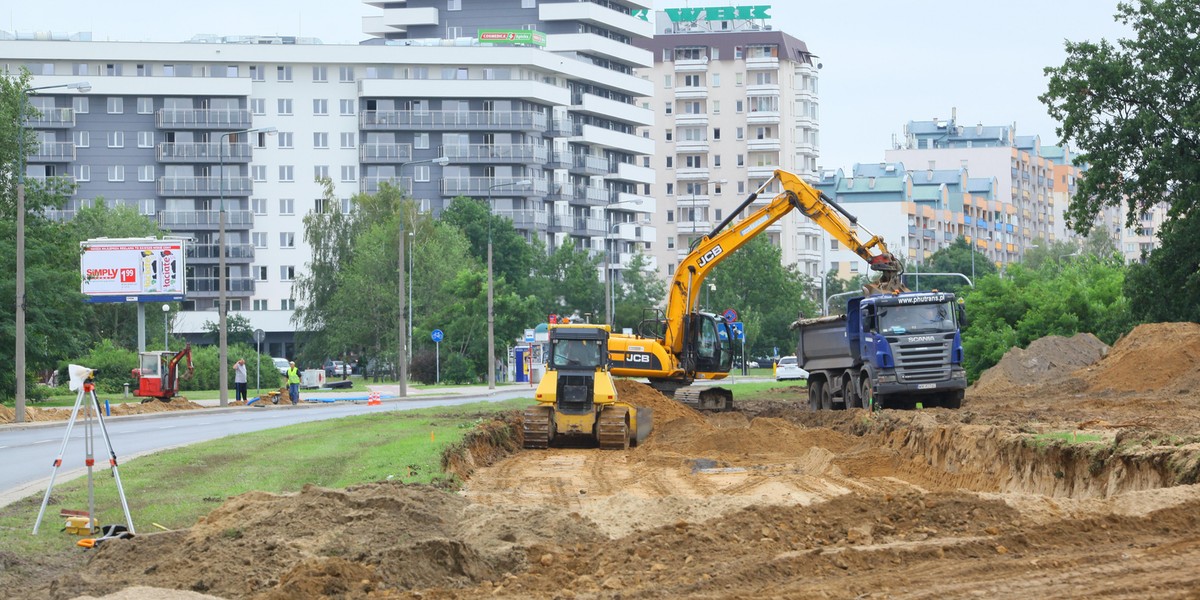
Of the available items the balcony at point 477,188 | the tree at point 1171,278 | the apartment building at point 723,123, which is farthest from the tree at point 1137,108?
the apartment building at point 723,123

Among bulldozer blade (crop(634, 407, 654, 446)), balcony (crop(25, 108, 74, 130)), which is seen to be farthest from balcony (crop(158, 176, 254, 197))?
bulldozer blade (crop(634, 407, 654, 446))

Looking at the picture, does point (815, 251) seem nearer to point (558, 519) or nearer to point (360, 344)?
point (360, 344)

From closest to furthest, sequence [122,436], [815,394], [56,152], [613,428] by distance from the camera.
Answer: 1. [613,428]
2. [122,436]
3. [815,394]
4. [56,152]

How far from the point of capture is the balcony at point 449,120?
385 ft

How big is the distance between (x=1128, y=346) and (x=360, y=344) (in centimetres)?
6298

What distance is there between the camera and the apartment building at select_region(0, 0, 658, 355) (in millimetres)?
115000

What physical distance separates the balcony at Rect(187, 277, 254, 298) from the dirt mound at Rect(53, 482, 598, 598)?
345 feet

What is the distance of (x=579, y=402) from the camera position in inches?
1176

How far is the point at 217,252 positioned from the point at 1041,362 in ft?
266

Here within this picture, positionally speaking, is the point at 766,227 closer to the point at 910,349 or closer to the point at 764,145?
the point at 910,349

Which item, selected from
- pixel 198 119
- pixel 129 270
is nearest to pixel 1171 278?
pixel 129 270

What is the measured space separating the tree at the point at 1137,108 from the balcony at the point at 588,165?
7996 centimetres

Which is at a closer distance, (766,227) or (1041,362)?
(766,227)

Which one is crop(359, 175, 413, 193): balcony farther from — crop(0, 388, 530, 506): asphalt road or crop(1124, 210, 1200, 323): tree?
crop(1124, 210, 1200, 323): tree
